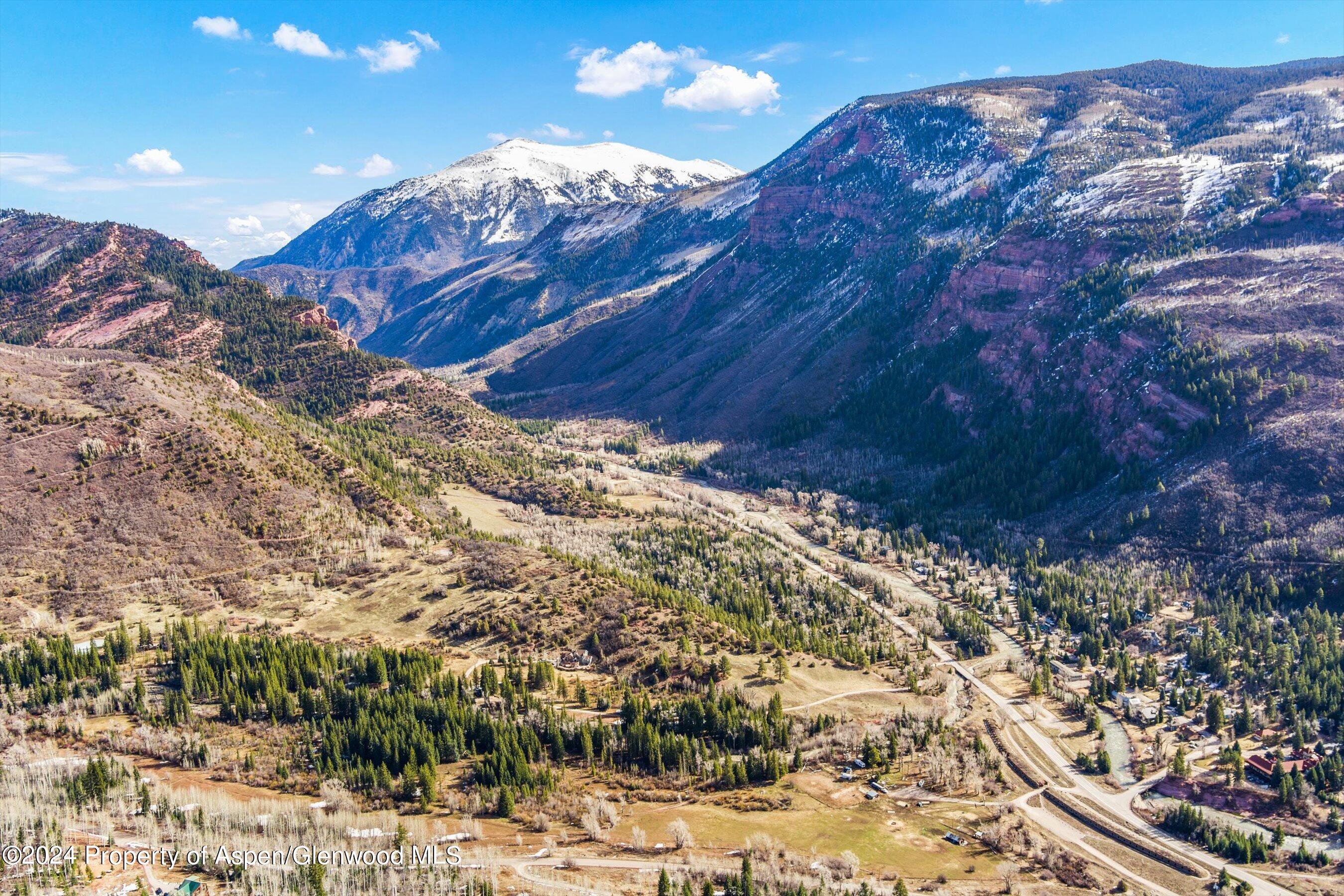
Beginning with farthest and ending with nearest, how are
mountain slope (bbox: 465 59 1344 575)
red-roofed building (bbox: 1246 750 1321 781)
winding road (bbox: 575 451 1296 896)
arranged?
mountain slope (bbox: 465 59 1344 575)
red-roofed building (bbox: 1246 750 1321 781)
winding road (bbox: 575 451 1296 896)

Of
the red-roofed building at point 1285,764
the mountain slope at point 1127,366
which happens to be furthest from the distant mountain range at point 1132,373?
the red-roofed building at point 1285,764

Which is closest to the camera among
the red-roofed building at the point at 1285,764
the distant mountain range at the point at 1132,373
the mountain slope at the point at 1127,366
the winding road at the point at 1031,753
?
the winding road at the point at 1031,753

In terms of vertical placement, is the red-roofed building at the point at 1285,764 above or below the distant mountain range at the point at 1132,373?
below

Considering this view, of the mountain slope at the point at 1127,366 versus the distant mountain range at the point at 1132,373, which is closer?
the distant mountain range at the point at 1132,373

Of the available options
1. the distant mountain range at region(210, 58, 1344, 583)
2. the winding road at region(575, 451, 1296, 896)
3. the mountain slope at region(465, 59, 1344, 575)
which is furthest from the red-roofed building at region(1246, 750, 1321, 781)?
the mountain slope at region(465, 59, 1344, 575)

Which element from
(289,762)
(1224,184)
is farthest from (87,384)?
(1224,184)

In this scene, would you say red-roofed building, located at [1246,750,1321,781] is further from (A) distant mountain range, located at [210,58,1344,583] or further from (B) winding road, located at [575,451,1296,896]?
(A) distant mountain range, located at [210,58,1344,583]

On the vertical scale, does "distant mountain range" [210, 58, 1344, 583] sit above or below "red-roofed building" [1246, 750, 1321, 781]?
above

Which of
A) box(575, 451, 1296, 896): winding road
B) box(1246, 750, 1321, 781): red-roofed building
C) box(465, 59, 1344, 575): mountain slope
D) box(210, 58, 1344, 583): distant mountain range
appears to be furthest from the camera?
box(465, 59, 1344, 575): mountain slope

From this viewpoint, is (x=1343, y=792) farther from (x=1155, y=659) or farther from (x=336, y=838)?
(x=336, y=838)

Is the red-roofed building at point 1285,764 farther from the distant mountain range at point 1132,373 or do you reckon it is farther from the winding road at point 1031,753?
the distant mountain range at point 1132,373

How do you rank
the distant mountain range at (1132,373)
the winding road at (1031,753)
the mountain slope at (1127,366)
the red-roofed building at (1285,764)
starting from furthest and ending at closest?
the mountain slope at (1127,366)
the distant mountain range at (1132,373)
the red-roofed building at (1285,764)
the winding road at (1031,753)
